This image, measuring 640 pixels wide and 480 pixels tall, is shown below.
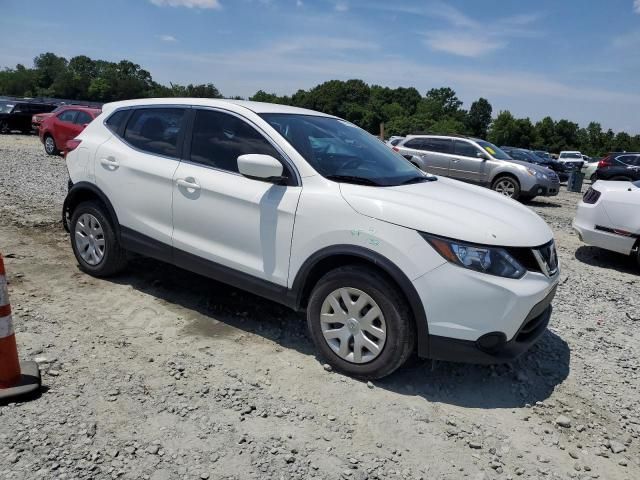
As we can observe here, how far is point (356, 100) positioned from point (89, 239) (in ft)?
365

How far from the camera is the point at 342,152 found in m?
3.79

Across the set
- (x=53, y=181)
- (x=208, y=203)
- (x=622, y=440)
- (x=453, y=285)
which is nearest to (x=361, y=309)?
(x=453, y=285)

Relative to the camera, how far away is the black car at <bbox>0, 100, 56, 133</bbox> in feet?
79.0

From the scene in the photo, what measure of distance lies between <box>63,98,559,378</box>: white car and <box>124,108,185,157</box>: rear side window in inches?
0.5

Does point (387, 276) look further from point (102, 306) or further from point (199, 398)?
point (102, 306)

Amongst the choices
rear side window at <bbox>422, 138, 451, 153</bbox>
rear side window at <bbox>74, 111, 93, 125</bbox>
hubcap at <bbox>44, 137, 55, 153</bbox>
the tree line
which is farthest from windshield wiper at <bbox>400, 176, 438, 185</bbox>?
the tree line

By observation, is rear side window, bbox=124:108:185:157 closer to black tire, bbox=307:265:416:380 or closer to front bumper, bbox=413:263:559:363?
black tire, bbox=307:265:416:380

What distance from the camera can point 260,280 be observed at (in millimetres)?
3598

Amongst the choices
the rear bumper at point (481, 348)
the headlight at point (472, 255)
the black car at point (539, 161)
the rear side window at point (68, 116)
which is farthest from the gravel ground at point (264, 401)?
the black car at point (539, 161)

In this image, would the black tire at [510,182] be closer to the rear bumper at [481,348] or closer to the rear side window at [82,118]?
the rear bumper at [481,348]

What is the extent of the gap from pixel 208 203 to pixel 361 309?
1460mm

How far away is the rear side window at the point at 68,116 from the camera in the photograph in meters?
15.5

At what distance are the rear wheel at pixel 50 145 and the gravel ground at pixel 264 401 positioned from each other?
501 inches

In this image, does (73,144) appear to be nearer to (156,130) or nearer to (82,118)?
(156,130)
